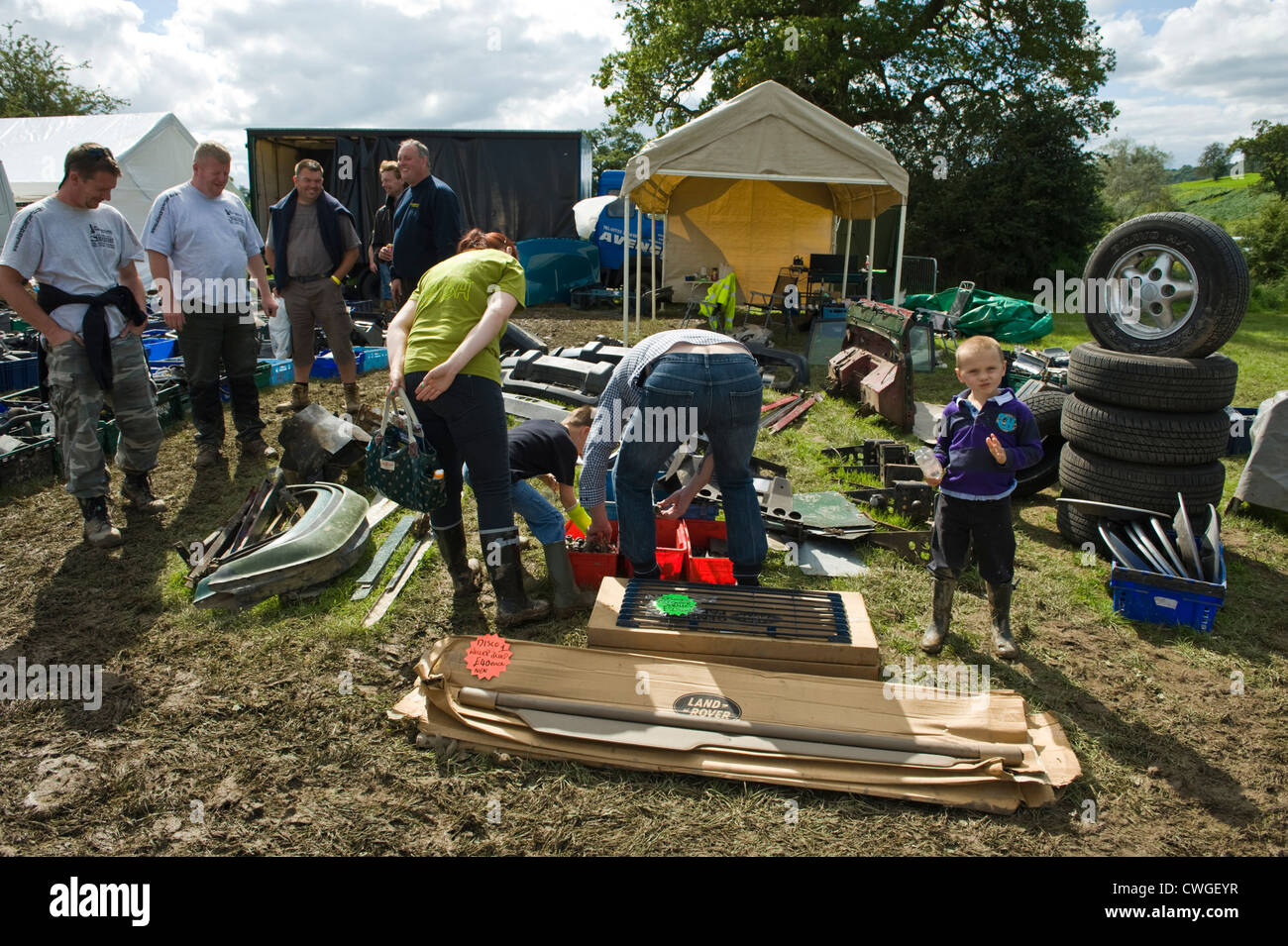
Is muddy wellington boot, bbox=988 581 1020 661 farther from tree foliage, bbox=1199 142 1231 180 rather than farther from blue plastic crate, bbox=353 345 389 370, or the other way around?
tree foliage, bbox=1199 142 1231 180

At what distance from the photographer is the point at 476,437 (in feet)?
11.1

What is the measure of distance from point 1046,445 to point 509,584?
4.08 metres

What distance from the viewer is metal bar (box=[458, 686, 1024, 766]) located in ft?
8.66

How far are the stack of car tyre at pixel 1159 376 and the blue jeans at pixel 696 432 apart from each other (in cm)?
241

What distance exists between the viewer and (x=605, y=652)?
315cm

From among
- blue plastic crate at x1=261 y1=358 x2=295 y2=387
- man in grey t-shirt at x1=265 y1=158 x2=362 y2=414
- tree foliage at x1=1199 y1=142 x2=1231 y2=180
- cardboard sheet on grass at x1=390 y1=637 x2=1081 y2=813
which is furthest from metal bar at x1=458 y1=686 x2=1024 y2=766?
tree foliage at x1=1199 y1=142 x2=1231 y2=180

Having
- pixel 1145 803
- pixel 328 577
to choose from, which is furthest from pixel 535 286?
pixel 1145 803

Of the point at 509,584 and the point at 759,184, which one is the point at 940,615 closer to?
the point at 509,584

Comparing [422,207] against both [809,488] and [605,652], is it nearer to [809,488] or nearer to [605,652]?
[809,488]

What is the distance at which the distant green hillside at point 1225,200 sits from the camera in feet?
84.4

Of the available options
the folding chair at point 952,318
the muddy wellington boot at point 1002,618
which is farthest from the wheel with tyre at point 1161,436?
the folding chair at point 952,318

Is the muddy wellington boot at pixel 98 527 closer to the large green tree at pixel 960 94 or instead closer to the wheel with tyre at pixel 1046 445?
the wheel with tyre at pixel 1046 445

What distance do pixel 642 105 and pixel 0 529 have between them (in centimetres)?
2248

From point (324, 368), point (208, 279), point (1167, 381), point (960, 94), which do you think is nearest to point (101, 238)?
point (208, 279)
